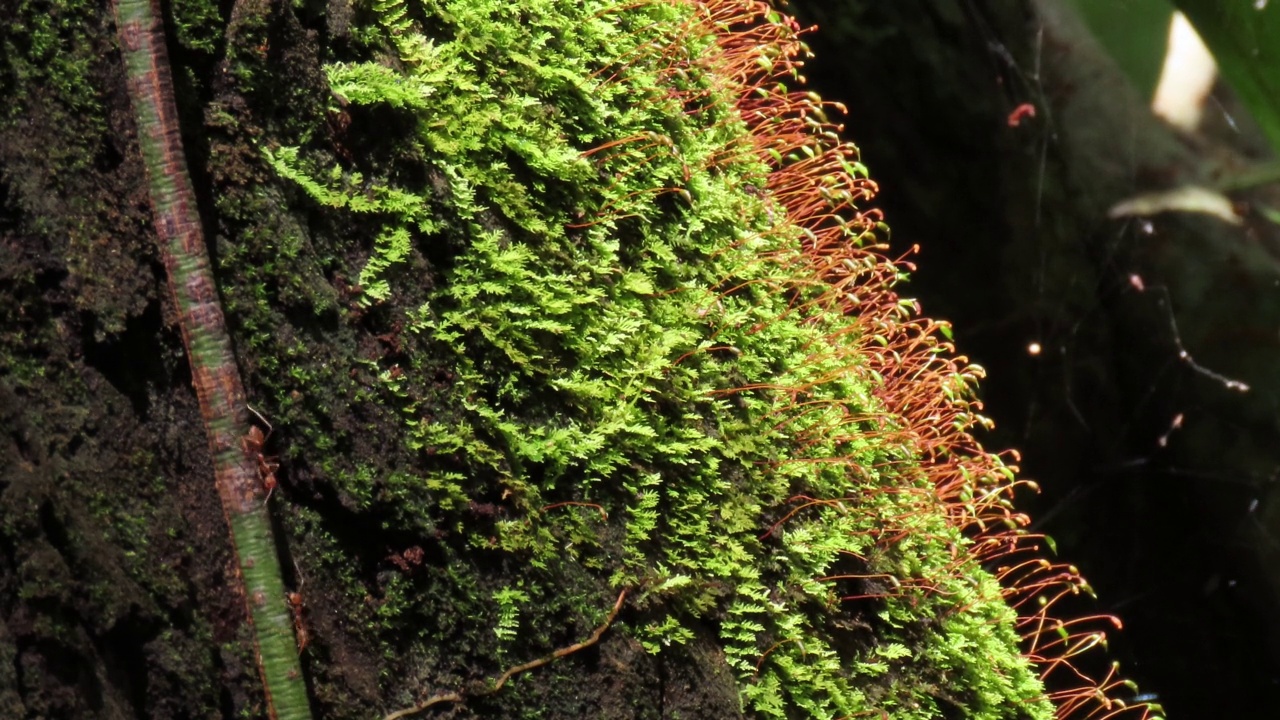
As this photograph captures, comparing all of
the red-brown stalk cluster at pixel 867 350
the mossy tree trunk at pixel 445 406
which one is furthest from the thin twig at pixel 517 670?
the red-brown stalk cluster at pixel 867 350

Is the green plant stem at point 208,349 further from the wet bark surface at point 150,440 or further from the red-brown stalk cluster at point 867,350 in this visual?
the red-brown stalk cluster at point 867,350

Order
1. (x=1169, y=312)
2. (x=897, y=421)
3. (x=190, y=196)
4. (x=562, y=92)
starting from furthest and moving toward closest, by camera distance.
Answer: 1. (x=1169, y=312)
2. (x=897, y=421)
3. (x=562, y=92)
4. (x=190, y=196)

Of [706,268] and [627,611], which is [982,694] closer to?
[627,611]

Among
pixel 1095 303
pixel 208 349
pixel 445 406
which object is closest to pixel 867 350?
pixel 445 406

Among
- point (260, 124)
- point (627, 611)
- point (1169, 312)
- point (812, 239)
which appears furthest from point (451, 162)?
point (1169, 312)

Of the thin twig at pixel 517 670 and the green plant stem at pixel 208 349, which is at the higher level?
the green plant stem at pixel 208 349

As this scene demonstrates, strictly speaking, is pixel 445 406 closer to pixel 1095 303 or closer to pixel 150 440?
pixel 150 440
